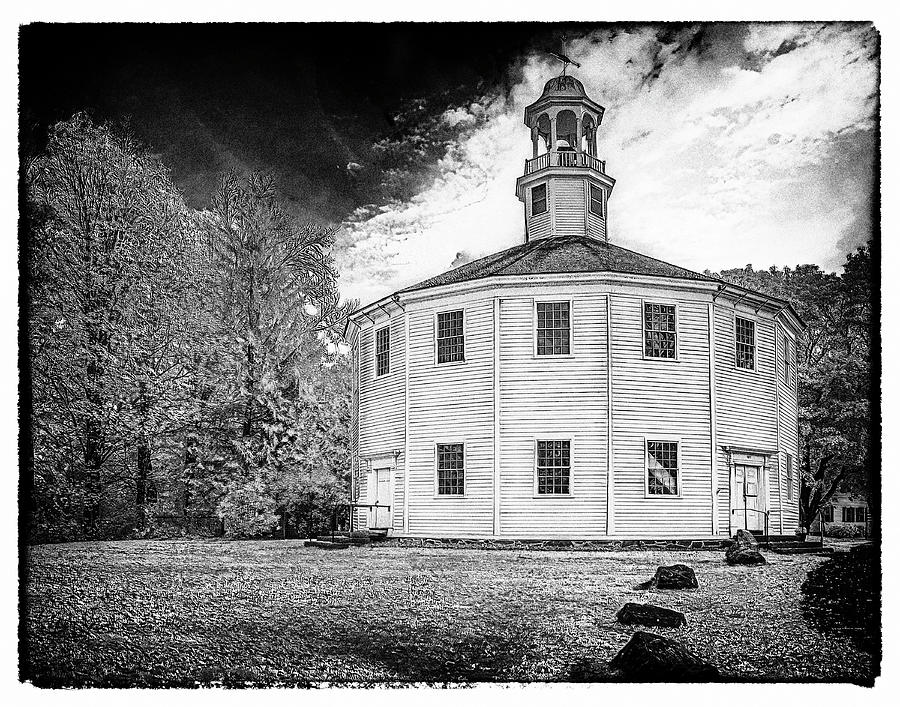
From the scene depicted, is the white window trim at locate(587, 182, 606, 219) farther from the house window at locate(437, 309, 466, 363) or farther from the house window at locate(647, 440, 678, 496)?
the house window at locate(647, 440, 678, 496)

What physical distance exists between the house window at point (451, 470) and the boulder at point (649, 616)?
538cm

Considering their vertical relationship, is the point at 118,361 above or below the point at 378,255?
below

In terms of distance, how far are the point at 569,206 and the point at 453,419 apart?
22.8 ft

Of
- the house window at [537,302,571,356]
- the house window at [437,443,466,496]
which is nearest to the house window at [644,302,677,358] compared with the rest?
the house window at [537,302,571,356]

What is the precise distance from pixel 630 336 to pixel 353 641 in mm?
8815

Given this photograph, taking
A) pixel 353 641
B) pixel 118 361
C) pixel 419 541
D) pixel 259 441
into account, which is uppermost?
pixel 118 361

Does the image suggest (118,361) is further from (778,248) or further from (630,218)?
(778,248)

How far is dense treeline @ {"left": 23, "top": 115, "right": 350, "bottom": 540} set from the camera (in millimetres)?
24484

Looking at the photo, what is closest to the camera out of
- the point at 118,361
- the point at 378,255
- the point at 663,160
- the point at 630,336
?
the point at 630,336

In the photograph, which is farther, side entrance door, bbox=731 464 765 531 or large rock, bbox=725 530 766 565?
side entrance door, bbox=731 464 765 531

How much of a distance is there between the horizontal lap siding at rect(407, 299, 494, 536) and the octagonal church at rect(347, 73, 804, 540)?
35mm

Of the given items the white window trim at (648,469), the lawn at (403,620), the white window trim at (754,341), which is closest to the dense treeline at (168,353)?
the lawn at (403,620)

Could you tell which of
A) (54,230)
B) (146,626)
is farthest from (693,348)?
(54,230)

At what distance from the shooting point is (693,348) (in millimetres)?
24156
